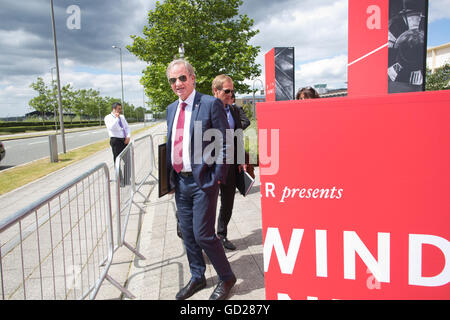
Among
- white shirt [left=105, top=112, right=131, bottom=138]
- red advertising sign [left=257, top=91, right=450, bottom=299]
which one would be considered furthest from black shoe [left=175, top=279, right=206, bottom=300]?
white shirt [left=105, top=112, right=131, bottom=138]

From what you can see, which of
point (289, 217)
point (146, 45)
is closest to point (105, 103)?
point (146, 45)

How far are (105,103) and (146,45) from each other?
A: 7368cm

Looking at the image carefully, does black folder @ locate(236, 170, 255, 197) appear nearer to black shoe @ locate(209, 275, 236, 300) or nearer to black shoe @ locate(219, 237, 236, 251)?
black shoe @ locate(219, 237, 236, 251)

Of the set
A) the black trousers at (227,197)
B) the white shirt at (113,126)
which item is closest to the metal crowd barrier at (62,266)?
the black trousers at (227,197)

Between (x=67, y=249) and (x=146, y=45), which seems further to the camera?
(x=146, y=45)

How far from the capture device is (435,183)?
1295mm

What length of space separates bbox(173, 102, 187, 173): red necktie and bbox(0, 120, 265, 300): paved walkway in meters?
1.14

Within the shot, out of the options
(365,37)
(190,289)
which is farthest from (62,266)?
(365,37)

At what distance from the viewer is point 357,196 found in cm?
140

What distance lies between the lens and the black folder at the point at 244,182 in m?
3.26

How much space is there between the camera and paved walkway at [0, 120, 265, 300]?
2754 millimetres

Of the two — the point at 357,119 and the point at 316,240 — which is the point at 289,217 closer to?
the point at 316,240

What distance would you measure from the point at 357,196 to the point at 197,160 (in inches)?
49.2

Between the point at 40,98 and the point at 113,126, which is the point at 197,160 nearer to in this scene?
the point at 113,126
